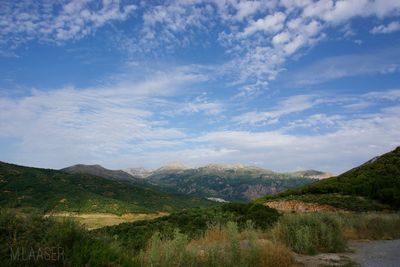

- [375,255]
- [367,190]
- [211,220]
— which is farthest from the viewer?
[367,190]

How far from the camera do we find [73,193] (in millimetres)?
96188

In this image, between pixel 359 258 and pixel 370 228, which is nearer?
pixel 359 258

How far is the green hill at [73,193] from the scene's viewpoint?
84.2 meters

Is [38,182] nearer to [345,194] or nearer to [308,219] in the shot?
[345,194]

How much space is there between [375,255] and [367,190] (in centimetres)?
3028

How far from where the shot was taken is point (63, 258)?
227 inches

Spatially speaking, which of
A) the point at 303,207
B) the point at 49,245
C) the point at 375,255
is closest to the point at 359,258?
the point at 375,255

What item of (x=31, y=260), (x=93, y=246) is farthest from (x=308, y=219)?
(x=31, y=260)

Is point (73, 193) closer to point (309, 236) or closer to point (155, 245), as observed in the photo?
point (309, 236)

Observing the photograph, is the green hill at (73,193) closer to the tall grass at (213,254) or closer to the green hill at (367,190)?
the green hill at (367,190)

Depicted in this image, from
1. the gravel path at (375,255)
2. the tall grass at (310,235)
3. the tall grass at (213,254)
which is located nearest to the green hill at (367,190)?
the gravel path at (375,255)

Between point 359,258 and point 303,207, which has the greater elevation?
point 303,207

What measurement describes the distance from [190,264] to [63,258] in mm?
2612

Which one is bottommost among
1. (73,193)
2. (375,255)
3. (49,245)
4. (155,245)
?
(375,255)
